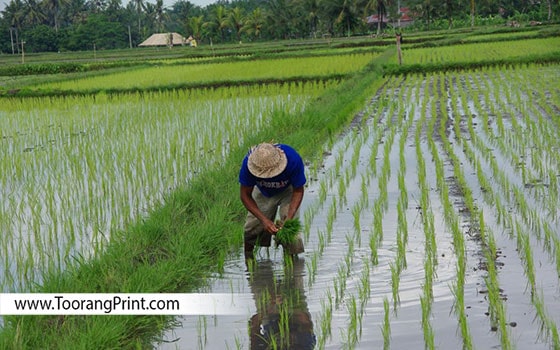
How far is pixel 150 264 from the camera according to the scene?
418 centimetres

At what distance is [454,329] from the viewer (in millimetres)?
3258

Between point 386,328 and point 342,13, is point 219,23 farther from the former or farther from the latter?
point 386,328

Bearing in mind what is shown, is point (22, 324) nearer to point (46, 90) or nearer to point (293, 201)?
point (293, 201)

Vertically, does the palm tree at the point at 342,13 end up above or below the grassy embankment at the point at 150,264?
above

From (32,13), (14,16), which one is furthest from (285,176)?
(32,13)

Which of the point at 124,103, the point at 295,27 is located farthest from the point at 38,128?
the point at 295,27

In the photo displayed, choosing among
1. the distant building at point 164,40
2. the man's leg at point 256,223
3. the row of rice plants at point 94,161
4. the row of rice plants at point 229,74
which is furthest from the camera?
the distant building at point 164,40

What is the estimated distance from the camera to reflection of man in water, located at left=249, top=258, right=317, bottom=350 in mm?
3234

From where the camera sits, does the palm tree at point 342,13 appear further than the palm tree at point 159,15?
No

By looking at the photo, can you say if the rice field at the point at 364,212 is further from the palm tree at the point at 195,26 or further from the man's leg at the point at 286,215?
the palm tree at the point at 195,26

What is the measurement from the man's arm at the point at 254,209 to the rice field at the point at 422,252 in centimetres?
23

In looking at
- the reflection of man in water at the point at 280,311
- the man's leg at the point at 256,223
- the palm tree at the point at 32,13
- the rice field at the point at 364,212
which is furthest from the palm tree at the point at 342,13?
the reflection of man in water at the point at 280,311

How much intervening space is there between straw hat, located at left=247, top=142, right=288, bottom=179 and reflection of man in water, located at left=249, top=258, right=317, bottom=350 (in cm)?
52

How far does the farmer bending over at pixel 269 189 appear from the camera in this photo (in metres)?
3.92
